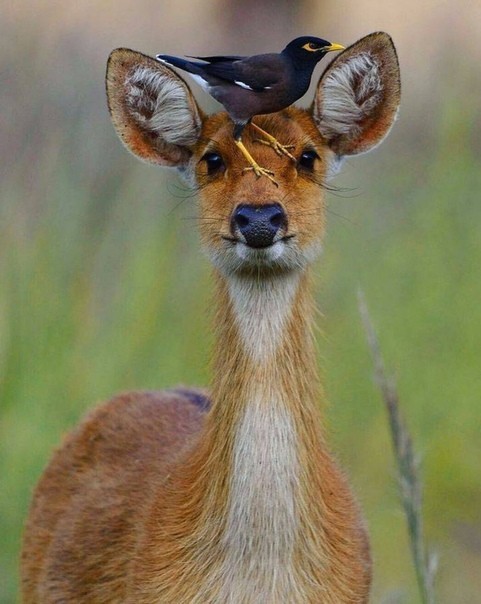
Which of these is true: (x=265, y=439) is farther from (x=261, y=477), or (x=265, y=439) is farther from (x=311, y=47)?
(x=311, y=47)

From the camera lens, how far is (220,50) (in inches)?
419

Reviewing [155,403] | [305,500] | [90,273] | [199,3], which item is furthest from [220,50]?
[305,500]

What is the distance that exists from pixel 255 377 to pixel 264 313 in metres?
0.24

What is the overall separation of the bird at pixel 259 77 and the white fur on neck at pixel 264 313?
399 millimetres

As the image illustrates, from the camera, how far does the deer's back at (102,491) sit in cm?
655

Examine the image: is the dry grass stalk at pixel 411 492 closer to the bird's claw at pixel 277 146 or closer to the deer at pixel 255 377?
the deer at pixel 255 377

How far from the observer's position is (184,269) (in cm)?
895

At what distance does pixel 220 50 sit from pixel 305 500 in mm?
5428

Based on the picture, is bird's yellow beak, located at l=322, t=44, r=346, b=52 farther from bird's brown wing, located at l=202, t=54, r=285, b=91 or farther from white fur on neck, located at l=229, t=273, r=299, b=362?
white fur on neck, located at l=229, t=273, r=299, b=362

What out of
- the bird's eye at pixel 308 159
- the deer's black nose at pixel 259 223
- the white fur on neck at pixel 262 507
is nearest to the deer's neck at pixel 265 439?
the white fur on neck at pixel 262 507

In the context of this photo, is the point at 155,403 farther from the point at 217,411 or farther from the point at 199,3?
the point at 199,3

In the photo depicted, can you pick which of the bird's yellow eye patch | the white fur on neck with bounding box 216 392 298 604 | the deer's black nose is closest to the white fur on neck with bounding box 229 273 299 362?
the white fur on neck with bounding box 216 392 298 604

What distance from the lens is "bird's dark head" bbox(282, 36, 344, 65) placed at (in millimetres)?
5621

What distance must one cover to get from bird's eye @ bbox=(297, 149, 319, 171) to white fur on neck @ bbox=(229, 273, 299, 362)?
44 cm
